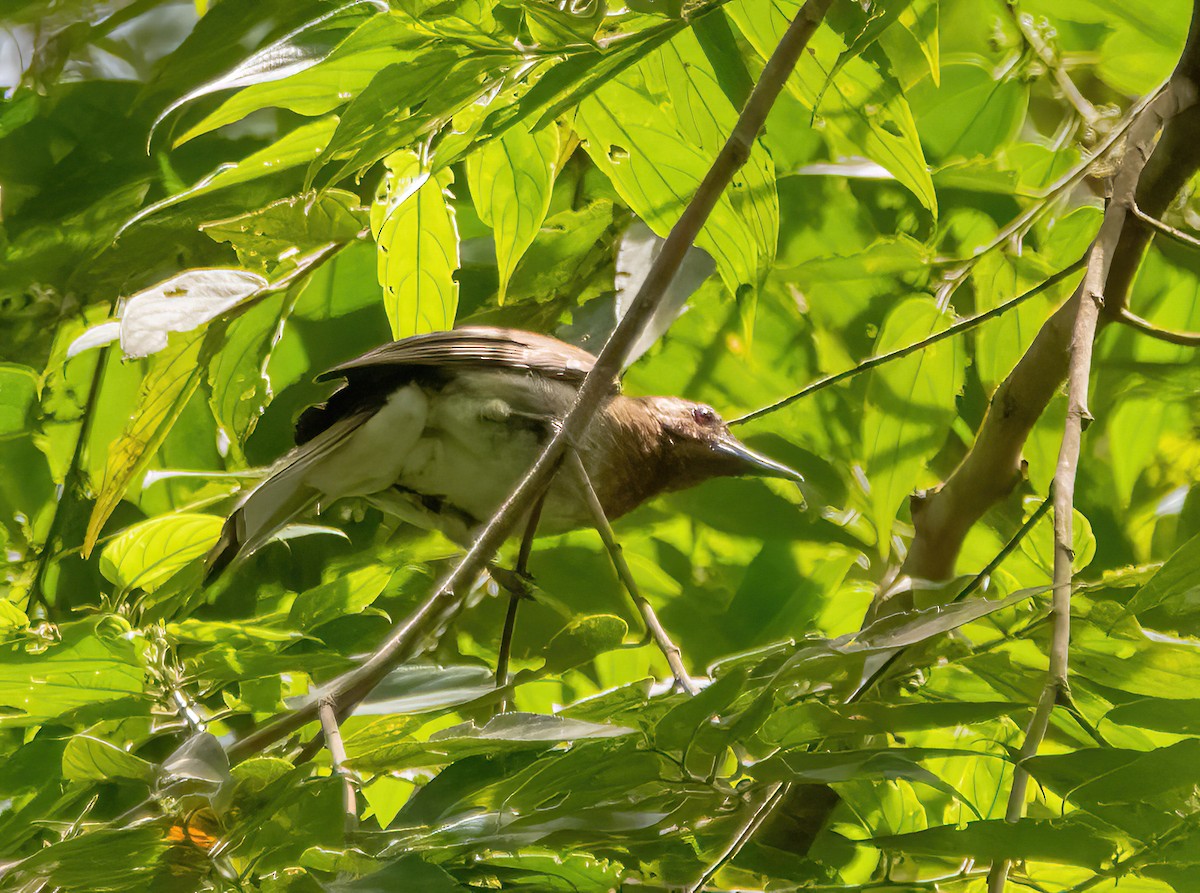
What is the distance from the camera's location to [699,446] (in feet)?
7.14

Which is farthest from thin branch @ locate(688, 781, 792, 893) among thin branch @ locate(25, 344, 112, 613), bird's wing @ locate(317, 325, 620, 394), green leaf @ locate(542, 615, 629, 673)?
thin branch @ locate(25, 344, 112, 613)

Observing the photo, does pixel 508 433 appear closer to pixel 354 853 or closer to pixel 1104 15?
pixel 1104 15

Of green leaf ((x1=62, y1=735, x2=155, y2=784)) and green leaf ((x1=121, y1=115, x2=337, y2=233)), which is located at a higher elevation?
green leaf ((x1=121, y1=115, x2=337, y2=233))

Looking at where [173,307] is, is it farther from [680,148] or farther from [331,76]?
[680,148]

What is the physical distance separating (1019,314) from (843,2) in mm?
683

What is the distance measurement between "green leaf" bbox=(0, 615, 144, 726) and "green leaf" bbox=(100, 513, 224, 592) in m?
0.27

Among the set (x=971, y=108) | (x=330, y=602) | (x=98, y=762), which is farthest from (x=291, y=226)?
(x=971, y=108)

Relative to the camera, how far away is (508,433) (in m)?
2.13

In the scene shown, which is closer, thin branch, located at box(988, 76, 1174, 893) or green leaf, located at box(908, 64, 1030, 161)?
thin branch, located at box(988, 76, 1174, 893)

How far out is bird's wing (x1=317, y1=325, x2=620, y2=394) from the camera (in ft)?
6.29

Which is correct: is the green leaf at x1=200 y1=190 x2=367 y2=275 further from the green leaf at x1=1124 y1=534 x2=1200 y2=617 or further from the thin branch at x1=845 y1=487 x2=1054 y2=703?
the green leaf at x1=1124 y1=534 x2=1200 y2=617

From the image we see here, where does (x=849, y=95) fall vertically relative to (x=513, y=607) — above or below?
above

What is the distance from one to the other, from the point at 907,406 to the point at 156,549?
3.64ft

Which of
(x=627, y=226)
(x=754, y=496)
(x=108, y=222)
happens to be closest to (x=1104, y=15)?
(x=627, y=226)
